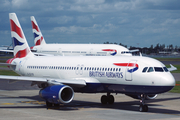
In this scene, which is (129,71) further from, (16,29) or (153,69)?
(16,29)

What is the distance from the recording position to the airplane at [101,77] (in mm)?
22844

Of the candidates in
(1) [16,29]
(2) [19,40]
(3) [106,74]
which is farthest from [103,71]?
(1) [16,29]

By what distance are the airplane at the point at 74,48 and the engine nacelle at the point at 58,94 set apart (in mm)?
45977

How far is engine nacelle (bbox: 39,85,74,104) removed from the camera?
23.3 m

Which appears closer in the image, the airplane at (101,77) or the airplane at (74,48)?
the airplane at (101,77)

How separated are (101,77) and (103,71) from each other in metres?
0.49

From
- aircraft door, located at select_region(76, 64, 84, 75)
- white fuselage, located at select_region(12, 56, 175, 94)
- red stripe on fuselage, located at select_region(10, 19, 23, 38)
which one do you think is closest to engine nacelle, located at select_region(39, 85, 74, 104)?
white fuselage, located at select_region(12, 56, 175, 94)

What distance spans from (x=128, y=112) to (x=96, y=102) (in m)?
5.85

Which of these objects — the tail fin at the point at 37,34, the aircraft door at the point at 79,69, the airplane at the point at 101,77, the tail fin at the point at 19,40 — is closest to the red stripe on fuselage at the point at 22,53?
the tail fin at the point at 19,40

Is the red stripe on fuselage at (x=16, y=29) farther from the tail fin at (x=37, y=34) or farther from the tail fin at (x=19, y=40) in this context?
the tail fin at (x=37, y=34)

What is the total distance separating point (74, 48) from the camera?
74750mm

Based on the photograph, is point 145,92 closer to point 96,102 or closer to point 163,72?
point 163,72

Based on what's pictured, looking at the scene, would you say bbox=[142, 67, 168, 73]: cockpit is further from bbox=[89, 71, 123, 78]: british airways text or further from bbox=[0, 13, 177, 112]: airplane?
bbox=[89, 71, 123, 78]: british airways text

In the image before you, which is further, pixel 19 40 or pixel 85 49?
pixel 85 49
